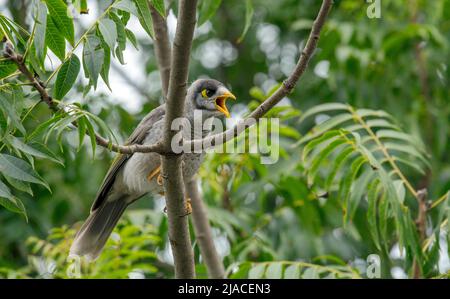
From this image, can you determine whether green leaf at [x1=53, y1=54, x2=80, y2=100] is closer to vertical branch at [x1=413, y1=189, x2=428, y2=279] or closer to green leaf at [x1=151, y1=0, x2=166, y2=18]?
green leaf at [x1=151, y1=0, x2=166, y2=18]

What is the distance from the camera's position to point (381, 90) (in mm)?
7316

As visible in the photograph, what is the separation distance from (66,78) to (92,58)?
152 millimetres

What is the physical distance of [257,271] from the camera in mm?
4660

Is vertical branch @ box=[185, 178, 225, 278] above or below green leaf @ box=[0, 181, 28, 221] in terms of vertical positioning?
above

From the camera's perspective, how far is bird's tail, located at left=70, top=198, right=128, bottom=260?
549 cm

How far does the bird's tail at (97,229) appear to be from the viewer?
5492 millimetres

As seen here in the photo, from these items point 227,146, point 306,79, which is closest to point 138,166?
point 227,146

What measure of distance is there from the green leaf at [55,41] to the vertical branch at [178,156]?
0.51 metres

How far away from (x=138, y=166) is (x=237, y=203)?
5.39 ft

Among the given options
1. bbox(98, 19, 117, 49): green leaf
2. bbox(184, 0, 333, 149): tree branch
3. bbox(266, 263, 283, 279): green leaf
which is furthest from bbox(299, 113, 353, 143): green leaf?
bbox(98, 19, 117, 49): green leaf

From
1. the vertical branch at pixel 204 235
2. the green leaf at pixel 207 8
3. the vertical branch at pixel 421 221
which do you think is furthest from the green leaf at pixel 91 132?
the vertical branch at pixel 421 221

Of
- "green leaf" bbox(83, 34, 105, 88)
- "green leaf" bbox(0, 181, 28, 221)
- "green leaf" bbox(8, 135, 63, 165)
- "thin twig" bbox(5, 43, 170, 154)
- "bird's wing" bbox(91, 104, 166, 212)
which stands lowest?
"green leaf" bbox(0, 181, 28, 221)

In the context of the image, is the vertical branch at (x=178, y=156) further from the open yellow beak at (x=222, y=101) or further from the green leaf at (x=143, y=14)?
the open yellow beak at (x=222, y=101)

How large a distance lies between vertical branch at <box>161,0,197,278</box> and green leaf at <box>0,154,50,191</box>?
0.69 m
